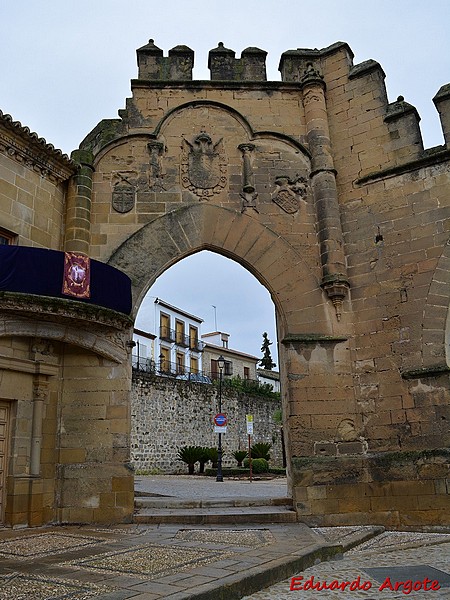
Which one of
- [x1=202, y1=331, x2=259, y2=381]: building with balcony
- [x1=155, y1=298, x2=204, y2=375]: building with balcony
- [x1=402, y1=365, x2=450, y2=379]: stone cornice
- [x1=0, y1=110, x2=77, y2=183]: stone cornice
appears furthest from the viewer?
[x1=202, y1=331, x2=259, y2=381]: building with balcony

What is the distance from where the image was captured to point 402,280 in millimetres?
8914

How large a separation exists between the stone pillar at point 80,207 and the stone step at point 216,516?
449 cm

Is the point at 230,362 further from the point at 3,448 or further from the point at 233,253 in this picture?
the point at 3,448

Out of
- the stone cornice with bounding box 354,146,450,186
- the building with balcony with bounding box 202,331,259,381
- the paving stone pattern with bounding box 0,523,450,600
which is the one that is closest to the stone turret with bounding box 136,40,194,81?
the stone cornice with bounding box 354,146,450,186

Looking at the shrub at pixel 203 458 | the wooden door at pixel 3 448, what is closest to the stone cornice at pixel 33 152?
the wooden door at pixel 3 448

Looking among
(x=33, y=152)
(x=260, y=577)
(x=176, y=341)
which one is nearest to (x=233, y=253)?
(x=33, y=152)

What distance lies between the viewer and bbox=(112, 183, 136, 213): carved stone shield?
31.9 ft

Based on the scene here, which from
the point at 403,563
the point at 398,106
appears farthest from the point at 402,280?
the point at 403,563

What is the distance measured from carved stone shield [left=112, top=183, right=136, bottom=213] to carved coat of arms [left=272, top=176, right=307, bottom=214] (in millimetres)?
2631

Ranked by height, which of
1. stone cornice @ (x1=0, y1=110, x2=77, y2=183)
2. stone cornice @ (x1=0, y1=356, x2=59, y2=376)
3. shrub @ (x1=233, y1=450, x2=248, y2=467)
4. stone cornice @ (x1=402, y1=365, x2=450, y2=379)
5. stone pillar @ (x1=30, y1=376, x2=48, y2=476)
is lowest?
shrub @ (x1=233, y1=450, x2=248, y2=467)

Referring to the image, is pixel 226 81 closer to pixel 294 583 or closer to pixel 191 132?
pixel 191 132

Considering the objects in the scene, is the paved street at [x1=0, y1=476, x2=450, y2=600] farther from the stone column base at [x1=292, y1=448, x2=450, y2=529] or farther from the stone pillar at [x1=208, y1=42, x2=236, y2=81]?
the stone pillar at [x1=208, y1=42, x2=236, y2=81]

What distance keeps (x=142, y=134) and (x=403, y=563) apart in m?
8.22

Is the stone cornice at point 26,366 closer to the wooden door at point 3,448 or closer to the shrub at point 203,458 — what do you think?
the wooden door at point 3,448
